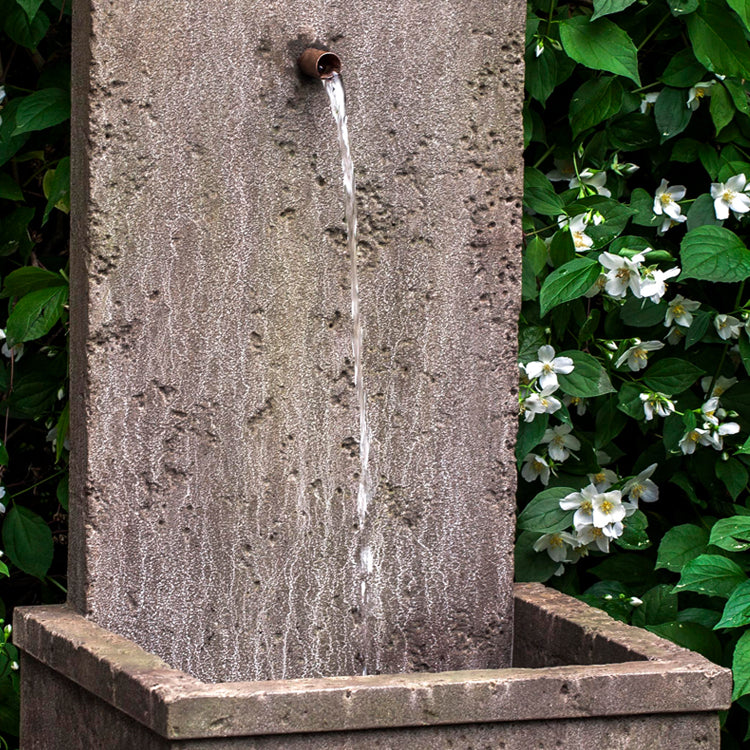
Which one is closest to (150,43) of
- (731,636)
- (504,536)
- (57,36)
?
(57,36)

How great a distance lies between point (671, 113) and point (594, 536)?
85 cm

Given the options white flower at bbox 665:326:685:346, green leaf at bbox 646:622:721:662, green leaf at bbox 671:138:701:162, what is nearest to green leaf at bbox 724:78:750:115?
green leaf at bbox 671:138:701:162

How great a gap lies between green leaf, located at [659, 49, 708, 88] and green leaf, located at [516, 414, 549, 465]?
2.37 feet

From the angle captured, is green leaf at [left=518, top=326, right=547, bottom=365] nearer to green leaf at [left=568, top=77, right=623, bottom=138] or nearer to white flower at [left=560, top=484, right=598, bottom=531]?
white flower at [left=560, top=484, right=598, bottom=531]

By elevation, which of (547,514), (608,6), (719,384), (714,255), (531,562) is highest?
(608,6)

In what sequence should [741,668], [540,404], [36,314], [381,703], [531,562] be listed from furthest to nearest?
[531,562] → [540,404] → [36,314] → [741,668] → [381,703]

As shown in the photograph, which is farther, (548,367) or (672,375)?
(672,375)

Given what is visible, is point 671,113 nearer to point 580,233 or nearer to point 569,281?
point 580,233

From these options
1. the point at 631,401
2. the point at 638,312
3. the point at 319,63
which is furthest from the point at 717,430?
the point at 319,63

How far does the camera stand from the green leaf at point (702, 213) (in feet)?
7.99

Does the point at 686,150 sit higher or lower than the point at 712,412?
higher

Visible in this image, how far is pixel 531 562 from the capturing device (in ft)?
7.75

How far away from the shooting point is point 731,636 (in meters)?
2.31

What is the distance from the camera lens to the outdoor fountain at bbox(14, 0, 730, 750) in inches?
71.6
